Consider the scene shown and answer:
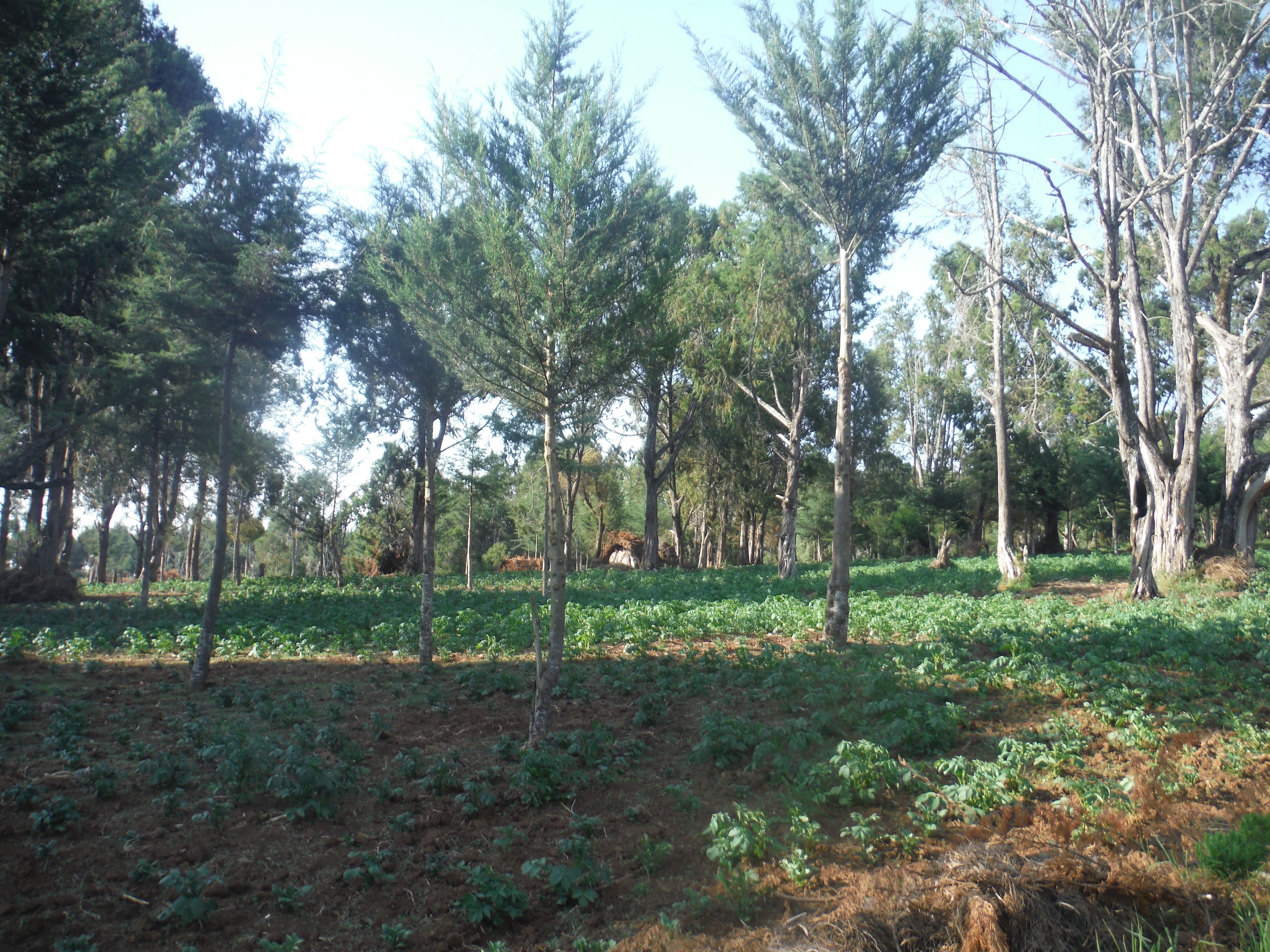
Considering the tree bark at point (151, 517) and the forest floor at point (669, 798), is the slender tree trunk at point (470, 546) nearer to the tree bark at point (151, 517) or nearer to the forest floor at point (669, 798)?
the tree bark at point (151, 517)

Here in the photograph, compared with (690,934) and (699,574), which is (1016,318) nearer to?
(699,574)

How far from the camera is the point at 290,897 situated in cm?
460

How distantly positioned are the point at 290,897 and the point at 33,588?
2000 cm

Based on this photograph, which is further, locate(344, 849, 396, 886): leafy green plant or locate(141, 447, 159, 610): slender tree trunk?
locate(141, 447, 159, 610): slender tree trunk

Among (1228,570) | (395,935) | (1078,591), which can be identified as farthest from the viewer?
(1078,591)

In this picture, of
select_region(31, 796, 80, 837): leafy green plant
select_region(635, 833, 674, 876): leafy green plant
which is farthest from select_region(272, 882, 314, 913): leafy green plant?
select_region(635, 833, 674, 876): leafy green plant

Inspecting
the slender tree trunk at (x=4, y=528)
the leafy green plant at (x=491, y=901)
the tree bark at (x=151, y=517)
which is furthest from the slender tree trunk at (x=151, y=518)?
the leafy green plant at (x=491, y=901)

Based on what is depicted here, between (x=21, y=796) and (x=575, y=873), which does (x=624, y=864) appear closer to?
(x=575, y=873)

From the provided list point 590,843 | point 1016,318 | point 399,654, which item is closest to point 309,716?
point 399,654

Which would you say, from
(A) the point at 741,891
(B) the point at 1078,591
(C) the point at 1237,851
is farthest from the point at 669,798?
(B) the point at 1078,591

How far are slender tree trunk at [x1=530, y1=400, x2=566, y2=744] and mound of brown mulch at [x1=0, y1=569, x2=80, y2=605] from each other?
18345 mm

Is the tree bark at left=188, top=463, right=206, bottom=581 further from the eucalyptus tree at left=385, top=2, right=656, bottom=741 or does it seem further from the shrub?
the shrub

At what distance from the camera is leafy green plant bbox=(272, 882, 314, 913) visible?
4.56 metres

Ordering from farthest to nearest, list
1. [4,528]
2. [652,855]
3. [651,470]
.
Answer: [651,470] < [4,528] < [652,855]
